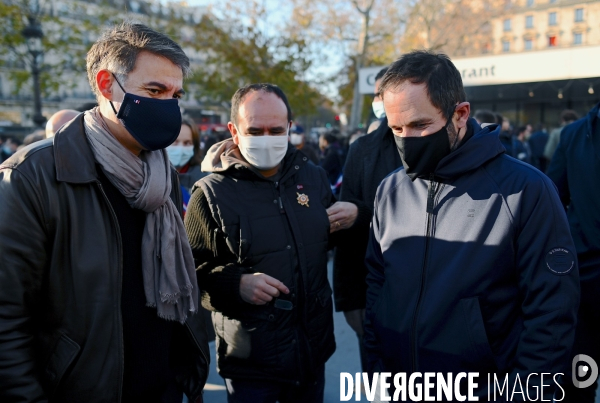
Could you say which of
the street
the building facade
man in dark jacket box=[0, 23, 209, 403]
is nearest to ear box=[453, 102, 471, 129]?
man in dark jacket box=[0, 23, 209, 403]

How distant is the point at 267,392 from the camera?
229cm

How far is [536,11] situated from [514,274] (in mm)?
68218

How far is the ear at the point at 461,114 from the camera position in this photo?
1.89 m

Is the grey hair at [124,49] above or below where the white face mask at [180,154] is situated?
above

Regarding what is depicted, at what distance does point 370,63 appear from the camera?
26219 millimetres

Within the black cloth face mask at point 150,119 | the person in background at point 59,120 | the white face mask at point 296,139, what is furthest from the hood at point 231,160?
the white face mask at point 296,139

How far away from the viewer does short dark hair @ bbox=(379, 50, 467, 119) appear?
72.6 inches

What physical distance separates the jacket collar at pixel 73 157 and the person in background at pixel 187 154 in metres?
2.32

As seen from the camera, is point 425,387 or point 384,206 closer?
point 425,387

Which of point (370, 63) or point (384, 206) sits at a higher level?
point (370, 63)

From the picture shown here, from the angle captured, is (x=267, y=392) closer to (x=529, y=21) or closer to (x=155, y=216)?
(x=155, y=216)

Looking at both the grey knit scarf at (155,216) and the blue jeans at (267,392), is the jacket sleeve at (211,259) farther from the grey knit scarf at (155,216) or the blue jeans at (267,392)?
the blue jeans at (267,392)

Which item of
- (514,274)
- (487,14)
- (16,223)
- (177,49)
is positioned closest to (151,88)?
(177,49)

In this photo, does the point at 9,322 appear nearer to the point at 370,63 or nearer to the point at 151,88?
the point at 151,88
